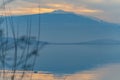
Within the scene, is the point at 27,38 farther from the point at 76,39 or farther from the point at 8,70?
the point at 76,39

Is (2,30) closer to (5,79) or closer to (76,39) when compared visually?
(5,79)

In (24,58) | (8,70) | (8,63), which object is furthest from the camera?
(8,70)

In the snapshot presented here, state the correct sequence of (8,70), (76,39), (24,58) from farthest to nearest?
(76,39)
(8,70)
(24,58)

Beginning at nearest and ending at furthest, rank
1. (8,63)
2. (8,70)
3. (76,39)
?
(8,63), (8,70), (76,39)

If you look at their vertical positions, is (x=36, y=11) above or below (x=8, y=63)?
above

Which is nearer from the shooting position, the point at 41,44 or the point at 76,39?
the point at 41,44

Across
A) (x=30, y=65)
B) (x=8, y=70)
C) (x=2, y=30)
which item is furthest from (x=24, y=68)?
(x=8, y=70)

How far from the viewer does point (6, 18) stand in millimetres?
4027

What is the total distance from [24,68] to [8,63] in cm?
24

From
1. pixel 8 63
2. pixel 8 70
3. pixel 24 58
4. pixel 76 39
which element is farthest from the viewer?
pixel 76 39

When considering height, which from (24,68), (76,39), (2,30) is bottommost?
(24,68)

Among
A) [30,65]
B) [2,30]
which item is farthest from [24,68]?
[2,30]

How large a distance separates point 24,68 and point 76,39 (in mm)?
36301

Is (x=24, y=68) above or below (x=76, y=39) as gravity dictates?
below
